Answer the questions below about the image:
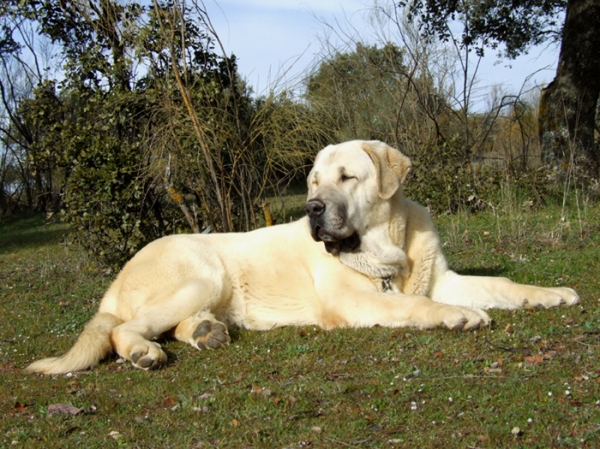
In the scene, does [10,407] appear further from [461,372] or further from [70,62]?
[70,62]

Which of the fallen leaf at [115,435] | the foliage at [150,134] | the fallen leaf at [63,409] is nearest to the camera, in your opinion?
the fallen leaf at [115,435]

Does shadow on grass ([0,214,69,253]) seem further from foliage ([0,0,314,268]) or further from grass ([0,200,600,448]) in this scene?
grass ([0,200,600,448])

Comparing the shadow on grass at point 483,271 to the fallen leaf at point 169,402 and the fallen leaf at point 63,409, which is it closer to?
the fallen leaf at point 169,402

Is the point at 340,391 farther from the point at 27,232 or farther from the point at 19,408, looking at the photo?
the point at 27,232

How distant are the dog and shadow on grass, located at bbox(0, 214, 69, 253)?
7805 mm

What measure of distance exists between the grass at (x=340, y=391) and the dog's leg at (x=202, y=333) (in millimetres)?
81

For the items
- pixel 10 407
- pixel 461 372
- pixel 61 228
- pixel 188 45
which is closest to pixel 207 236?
pixel 10 407

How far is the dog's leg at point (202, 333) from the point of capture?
15.7ft

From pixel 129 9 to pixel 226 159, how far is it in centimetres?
229

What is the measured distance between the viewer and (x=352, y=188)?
16.1ft

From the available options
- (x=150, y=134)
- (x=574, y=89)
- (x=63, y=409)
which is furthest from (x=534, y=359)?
(x=574, y=89)

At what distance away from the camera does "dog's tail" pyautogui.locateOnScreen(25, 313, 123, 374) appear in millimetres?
4441

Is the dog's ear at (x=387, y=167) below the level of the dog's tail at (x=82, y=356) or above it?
above

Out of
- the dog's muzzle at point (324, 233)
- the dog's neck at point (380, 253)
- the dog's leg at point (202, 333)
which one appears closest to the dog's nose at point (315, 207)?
the dog's muzzle at point (324, 233)
